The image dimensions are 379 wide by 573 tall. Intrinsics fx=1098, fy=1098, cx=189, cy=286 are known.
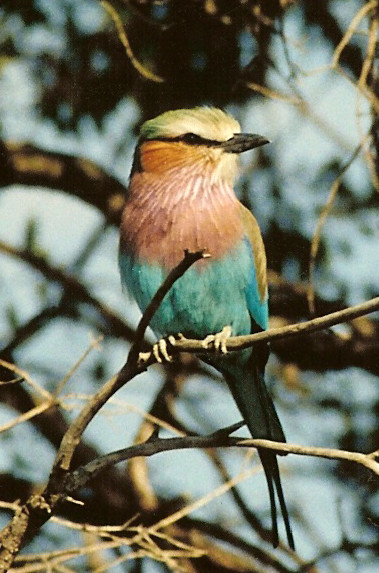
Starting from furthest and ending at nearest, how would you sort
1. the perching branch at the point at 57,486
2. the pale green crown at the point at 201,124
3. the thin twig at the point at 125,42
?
the thin twig at the point at 125,42 < the pale green crown at the point at 201,124 < the perching branch at the point at 57,486

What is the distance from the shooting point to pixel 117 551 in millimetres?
4285

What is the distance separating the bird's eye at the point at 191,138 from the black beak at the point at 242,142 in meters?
0.10

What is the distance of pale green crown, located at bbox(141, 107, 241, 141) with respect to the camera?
12.8ft

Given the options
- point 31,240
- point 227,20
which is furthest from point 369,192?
point 31,240

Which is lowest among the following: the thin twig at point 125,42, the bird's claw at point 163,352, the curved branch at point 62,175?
the bird's claw at point 163,352

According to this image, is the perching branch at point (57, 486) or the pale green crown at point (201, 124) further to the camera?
the pale green crown at point (201, 124)

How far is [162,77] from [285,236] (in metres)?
0.96

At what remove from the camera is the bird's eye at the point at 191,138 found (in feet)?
12.9

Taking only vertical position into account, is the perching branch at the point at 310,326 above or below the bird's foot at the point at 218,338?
above

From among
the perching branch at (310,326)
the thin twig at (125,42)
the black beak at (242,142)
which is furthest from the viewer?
the thin twig at (125,42)

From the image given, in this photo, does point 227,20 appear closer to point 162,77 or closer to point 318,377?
point 162,77

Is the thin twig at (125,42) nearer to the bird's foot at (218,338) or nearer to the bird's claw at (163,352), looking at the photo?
the bird's foot at (218,338)

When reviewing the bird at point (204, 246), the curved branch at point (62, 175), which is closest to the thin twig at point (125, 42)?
the bird at point (204, 246)

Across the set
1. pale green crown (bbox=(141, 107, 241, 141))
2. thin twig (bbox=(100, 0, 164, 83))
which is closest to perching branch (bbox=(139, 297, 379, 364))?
pale green crown (bbox=(141, 107, 241, 141))
